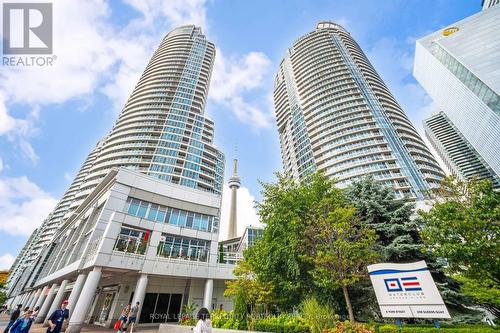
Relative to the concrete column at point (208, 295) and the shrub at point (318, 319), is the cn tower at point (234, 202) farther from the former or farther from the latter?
the shrub at point (318, 319)

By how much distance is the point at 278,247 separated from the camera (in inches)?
546

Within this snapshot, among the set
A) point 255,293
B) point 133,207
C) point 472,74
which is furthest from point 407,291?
point 472,74

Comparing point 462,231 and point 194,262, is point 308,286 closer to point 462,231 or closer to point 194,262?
point 462,231

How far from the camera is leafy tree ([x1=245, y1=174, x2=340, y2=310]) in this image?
42.5 feet

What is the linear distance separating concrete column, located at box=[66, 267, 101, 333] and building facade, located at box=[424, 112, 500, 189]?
105730mm

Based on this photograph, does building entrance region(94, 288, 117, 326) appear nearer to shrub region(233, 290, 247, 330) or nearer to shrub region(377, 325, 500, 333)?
shrub region(233, 290, 247, 330)

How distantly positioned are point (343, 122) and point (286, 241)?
51002 millimetres

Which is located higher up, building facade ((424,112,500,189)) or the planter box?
building facade ((424,112,500,189))

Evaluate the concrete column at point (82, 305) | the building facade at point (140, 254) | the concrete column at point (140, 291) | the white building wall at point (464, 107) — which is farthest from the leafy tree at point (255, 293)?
the white building wall at point (464, 107)

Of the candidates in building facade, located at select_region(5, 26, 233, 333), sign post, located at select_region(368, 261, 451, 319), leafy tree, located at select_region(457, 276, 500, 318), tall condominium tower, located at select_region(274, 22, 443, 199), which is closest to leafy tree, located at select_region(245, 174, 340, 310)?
sign post, located at select_region(368, 261, 451, 319)

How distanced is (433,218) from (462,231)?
1.09m

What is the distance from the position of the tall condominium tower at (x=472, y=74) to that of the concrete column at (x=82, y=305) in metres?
56.3

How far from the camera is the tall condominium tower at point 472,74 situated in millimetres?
36688

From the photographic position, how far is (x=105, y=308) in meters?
21.2
